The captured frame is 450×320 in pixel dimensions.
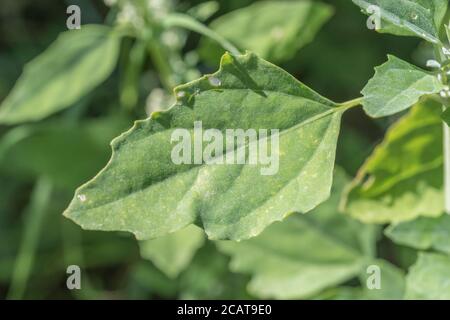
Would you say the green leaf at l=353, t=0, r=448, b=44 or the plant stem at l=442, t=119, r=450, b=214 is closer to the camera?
the green leaf at l=353, t=0, r=448, b=44

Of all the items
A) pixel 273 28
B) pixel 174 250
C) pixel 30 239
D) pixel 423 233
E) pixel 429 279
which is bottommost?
pixel 429 279

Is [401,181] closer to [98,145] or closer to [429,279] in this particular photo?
[429,279]

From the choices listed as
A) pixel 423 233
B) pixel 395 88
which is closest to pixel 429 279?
pixel 423 233

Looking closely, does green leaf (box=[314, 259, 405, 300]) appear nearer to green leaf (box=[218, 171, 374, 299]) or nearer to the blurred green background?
green leaf (box=[218, 171, 374, 299])

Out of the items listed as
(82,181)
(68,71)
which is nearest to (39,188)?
(82,181)

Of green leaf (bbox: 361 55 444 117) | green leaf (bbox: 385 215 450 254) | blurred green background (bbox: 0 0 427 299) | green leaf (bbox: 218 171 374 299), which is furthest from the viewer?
blurred green background (bbox: 0 0 427 299)

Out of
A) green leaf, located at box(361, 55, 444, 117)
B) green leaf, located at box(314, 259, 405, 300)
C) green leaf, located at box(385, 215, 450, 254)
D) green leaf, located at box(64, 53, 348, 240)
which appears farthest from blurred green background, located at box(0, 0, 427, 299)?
green leaf, located at box(361, 55, 444, 117)

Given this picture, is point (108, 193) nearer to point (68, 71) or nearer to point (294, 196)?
point (294, 196)
